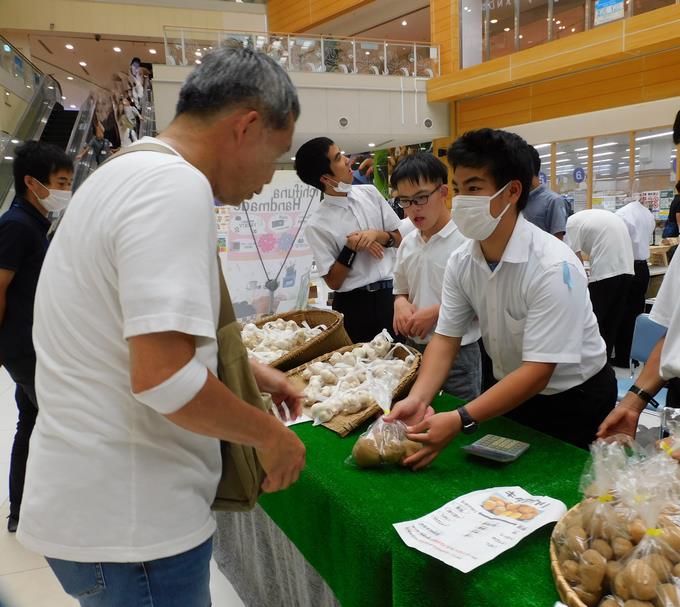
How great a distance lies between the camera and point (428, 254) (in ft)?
8.37

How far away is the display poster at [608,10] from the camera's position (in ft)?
30.2

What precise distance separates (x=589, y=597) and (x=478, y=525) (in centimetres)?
30

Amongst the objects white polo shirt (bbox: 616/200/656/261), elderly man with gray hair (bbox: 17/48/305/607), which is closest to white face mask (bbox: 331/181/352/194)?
elderly man with gray hair (bbox: 17/48/305/607)

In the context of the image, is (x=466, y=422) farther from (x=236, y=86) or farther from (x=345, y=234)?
(x=345, y=234)

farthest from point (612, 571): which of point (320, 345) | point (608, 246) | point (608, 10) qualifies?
point (608, 10)

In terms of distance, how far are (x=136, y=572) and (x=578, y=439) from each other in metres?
1.45

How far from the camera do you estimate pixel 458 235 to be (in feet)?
8.23

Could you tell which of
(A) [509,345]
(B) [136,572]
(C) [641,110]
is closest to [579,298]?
(A) [509,345]

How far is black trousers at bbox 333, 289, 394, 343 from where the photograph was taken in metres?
3.13

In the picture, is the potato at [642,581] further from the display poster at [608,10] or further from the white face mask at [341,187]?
the display poster at [608,10]

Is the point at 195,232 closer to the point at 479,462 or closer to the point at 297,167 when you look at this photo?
the point at 479,462

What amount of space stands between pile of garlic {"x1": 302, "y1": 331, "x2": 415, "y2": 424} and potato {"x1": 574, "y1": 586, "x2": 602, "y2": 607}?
35.4 inches

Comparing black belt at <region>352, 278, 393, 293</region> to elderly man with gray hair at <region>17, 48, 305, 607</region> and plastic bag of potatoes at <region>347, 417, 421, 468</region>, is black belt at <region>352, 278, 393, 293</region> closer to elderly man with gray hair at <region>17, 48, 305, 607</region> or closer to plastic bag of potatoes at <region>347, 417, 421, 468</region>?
plastic bag of potatoes at <region>347, 417, 421, 468</region>

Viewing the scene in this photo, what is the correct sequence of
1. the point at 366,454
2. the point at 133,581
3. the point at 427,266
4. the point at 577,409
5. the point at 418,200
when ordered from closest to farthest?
the point at 133,581 → the point at 366,454 → the point at 577,409 → the point at 418,200 → the point at 427,266
